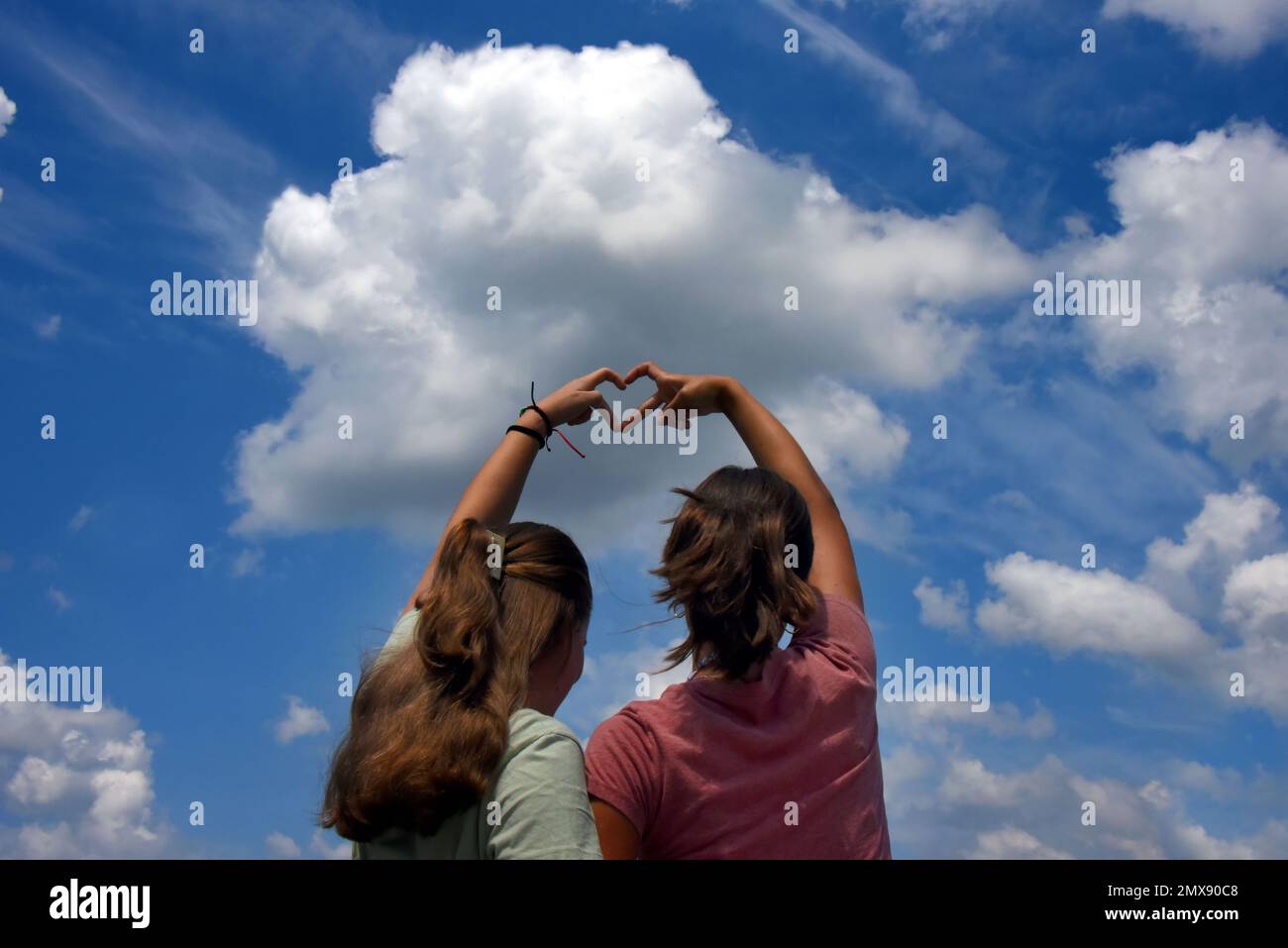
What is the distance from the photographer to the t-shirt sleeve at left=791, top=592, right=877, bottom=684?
12.7ft

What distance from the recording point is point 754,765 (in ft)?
11.9

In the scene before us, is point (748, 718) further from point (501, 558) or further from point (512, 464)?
point (512, 464)

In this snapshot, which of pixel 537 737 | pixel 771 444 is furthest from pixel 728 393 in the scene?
pixel 537 737

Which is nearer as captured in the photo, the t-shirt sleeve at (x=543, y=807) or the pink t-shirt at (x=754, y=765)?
the t-shirt sleeve at (x=543, y=807)

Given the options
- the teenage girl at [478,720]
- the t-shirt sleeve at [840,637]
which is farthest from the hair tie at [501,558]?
the t-shirt sleeve at [840,637]

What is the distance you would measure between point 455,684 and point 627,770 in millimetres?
659

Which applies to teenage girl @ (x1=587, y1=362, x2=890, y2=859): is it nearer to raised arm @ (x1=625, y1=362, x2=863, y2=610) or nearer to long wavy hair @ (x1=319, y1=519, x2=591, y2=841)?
raised arm @ (x1=625, y1=362, x2=863, y2=610)

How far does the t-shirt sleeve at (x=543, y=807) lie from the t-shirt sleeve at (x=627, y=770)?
27 centimetres

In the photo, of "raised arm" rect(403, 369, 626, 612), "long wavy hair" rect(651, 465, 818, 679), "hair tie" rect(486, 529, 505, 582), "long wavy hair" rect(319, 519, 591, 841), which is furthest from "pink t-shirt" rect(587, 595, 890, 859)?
"raised arm" rect(403, 369, 626, 612)

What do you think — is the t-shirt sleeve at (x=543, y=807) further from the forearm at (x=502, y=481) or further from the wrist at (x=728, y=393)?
the wrist at (x=728, y=393)

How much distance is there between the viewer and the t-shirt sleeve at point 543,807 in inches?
118

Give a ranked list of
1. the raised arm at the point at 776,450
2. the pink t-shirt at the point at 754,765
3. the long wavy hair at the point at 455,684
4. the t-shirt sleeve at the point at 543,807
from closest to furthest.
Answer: the t-shirt sleeve at the point at 543,807 < the long wavy hair at the point at 455,684 < the pink t-shirt at the point at 754,765 < the raised arm at the point at 776,450
